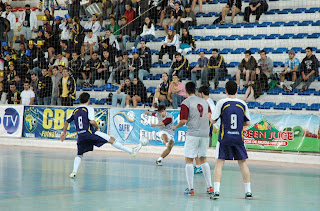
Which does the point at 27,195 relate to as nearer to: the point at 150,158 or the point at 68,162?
the point at 68,162

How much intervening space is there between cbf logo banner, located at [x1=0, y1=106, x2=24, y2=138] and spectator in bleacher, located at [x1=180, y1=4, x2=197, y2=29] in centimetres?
813

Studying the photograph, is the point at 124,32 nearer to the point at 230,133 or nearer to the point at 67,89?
the point at 67,89

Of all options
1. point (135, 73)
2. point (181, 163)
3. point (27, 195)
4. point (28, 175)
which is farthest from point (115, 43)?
point (27, 195)

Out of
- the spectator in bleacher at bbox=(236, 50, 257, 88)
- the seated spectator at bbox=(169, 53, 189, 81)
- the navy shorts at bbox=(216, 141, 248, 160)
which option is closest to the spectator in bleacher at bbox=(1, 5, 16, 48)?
the seated spectator at bbox=(169, 53, 189, 81)

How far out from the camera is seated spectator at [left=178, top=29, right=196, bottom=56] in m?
22.5

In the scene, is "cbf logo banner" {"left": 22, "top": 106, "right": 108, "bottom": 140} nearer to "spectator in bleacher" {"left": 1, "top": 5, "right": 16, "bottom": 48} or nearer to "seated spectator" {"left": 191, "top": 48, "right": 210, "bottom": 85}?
"seated spectator" {"left": 191, "top": 48, "right": 210, "bottom": 85}

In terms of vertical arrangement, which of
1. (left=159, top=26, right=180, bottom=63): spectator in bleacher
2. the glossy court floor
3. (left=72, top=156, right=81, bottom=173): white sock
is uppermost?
(left=159, top=26, right=180, bottom=63): spectator in bleacher

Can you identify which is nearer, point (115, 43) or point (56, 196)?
point (56, 196)

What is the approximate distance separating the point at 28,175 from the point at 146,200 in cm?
431

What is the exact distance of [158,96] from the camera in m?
20.0

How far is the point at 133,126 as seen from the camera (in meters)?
19.7

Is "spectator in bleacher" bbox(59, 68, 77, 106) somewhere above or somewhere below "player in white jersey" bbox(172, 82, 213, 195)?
above

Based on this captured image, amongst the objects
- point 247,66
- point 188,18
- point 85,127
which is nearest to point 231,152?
point 85,127

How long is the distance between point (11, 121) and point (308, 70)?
1255 cm
